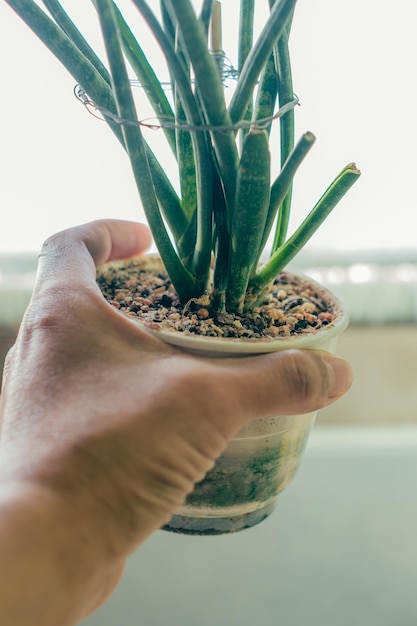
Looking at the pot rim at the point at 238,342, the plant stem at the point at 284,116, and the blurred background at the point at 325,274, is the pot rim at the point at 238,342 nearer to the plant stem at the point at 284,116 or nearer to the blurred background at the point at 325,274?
the plant stem at the point at 284,116

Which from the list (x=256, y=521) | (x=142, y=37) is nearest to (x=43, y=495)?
(x=256, y=521)

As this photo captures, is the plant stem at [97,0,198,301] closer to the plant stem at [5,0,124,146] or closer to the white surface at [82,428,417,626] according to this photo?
the plant stem at [5,0,124,146]

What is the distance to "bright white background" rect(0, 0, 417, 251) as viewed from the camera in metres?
0.58

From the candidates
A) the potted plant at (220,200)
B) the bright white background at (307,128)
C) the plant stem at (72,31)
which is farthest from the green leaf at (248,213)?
the bright white background at (307,128)

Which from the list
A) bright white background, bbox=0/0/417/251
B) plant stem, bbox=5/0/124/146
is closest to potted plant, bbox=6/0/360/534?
plant stem, bbox=5/0/124/146

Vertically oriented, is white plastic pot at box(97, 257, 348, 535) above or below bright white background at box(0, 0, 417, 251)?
below

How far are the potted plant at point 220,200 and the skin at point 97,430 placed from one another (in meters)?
0.02

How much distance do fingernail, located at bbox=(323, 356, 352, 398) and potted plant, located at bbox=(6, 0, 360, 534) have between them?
15mm

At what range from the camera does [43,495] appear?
260mm

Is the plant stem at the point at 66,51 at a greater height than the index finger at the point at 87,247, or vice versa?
the plant stem at the point at 66,51

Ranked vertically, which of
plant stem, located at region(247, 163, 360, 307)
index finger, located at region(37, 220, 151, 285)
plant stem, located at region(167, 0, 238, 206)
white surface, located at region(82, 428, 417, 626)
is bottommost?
white surface, located at region(82, 428, 417, 626)

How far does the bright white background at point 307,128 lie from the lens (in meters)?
0.58

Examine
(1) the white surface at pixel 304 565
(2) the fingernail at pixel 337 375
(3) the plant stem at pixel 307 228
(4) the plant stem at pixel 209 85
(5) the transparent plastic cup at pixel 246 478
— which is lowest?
(1) the white surface at pixel 304 565

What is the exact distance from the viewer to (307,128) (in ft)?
2.02
